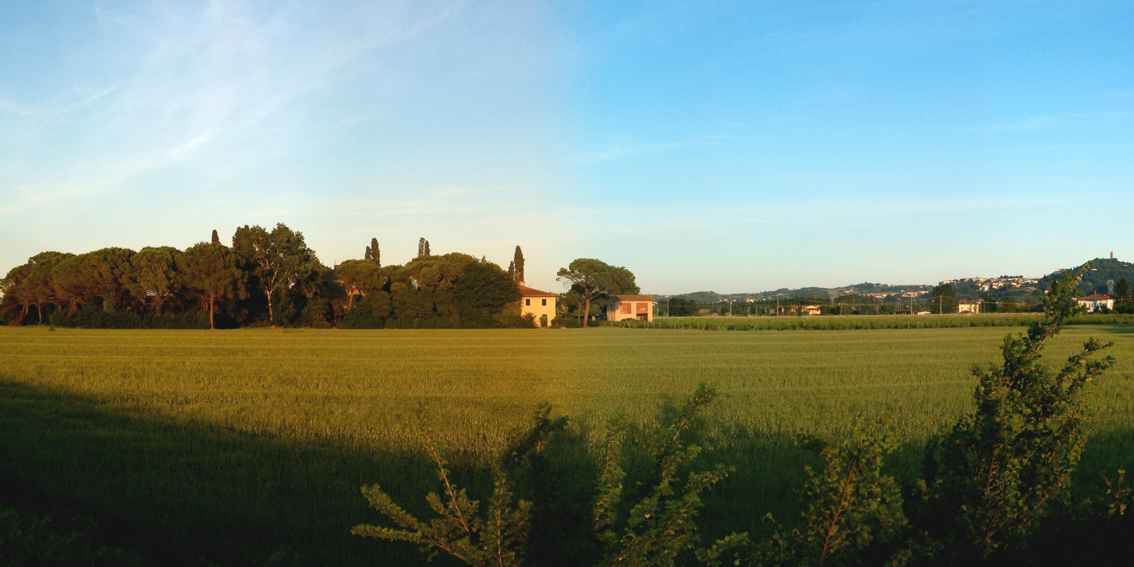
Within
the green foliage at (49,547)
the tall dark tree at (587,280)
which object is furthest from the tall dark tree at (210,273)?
the green foliage at (49,547)

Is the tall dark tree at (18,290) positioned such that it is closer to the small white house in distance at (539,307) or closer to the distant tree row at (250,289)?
the distant tree row at (250,289)

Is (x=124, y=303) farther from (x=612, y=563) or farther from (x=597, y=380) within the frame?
(x=612, y=563)

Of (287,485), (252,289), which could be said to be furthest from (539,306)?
(287,485)

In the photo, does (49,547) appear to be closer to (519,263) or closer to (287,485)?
(287,485)

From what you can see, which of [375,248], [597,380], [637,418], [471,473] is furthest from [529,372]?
[375,248]

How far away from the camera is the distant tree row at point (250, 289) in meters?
70.5

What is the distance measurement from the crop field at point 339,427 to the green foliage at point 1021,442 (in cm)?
15

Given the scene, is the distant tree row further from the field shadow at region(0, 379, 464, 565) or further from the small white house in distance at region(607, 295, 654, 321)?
the field shadow at region(0, 379, 464, 565)

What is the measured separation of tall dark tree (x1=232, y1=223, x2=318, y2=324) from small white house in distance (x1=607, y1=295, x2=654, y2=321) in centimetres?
4252

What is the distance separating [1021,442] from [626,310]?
337 ft

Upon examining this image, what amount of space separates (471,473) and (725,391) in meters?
11.7

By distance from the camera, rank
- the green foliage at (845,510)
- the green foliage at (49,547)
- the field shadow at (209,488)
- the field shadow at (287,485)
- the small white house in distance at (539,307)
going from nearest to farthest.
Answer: the green foliage at (845,510) < the green foliage at (49,547) < the field shadow at (287,485) < the field shadow at (209,488) < the small white house in distance at (539,307)

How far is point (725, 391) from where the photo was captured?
63.2 ft

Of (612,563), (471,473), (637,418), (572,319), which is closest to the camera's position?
(612,563)
